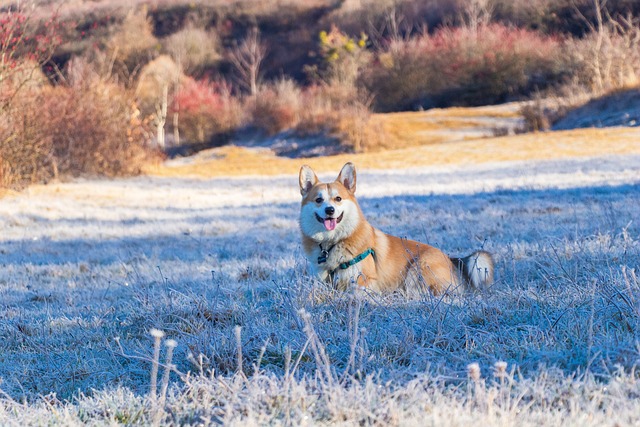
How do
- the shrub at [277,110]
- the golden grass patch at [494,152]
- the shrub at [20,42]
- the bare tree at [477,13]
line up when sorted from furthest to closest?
the bare tree at [477,13], the shrub at [277,110], the golden grass patch at [494,152], the shrub at [20,42]

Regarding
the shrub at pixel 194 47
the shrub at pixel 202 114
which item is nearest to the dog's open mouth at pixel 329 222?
the shrub at pixel 202 114

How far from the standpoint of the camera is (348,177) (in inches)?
177

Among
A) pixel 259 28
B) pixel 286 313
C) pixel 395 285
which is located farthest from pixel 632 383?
pixel 259 28

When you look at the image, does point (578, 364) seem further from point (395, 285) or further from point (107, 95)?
point (107, 95)

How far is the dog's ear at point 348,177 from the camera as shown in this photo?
4453 mm

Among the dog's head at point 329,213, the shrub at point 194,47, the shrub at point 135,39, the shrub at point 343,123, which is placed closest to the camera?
the dog's head at point 329,213

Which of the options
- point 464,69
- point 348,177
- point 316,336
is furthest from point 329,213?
point 464,69

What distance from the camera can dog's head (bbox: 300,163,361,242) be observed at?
4.15 metres

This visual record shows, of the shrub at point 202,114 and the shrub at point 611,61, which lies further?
the shrub at point 202,114

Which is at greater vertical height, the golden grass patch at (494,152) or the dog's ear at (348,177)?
the dog's ear at (348,177)

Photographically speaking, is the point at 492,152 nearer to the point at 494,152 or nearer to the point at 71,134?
the point at 494,152

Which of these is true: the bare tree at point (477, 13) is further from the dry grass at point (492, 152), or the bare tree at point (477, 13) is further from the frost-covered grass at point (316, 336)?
the frost-covered grass at point (316, 336)

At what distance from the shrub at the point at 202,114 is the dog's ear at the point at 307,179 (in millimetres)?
32395

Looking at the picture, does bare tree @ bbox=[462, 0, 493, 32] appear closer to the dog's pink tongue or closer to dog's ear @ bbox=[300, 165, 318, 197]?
dog's ear @ bbox=[300, 165, 318, 197]
